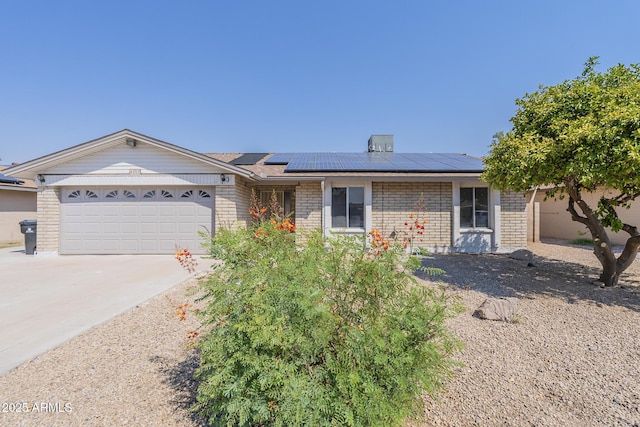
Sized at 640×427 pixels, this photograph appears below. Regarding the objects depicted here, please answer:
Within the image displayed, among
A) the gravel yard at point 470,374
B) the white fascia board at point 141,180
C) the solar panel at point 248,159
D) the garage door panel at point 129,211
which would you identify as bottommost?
the gravel yard at point 470,374

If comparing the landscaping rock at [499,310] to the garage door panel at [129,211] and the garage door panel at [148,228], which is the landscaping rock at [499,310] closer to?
the garage door panel at [148,228]

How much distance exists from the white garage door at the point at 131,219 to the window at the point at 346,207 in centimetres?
456

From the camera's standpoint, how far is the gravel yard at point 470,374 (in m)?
2.28

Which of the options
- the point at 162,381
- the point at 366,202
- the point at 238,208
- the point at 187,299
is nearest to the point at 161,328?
the point at 187,299

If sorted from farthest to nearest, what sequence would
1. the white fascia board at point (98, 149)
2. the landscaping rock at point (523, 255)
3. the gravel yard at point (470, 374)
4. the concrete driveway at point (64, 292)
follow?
the white fascia board at point (98, 149) < the landscaping rock at point (523, 255) < the concrete driveway at point (64, 292) < the gravel yard at point (470, 374)

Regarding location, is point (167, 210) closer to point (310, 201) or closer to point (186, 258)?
point (310, 201)

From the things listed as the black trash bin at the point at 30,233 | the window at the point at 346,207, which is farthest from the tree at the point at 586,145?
the black trash bin at the point at 30,233

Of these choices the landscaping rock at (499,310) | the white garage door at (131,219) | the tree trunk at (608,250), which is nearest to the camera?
the landscaping rock at (499,310)

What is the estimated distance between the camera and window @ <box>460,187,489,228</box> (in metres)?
10.5

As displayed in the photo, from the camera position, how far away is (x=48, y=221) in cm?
995

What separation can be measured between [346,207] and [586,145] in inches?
271

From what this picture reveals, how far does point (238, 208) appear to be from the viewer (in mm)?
10492

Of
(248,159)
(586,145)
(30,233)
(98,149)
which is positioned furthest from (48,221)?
(586,145)

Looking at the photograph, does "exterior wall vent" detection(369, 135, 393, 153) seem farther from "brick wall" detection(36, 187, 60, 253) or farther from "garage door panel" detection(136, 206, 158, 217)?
"brick wall" detection(36, 187, 60, 253)
